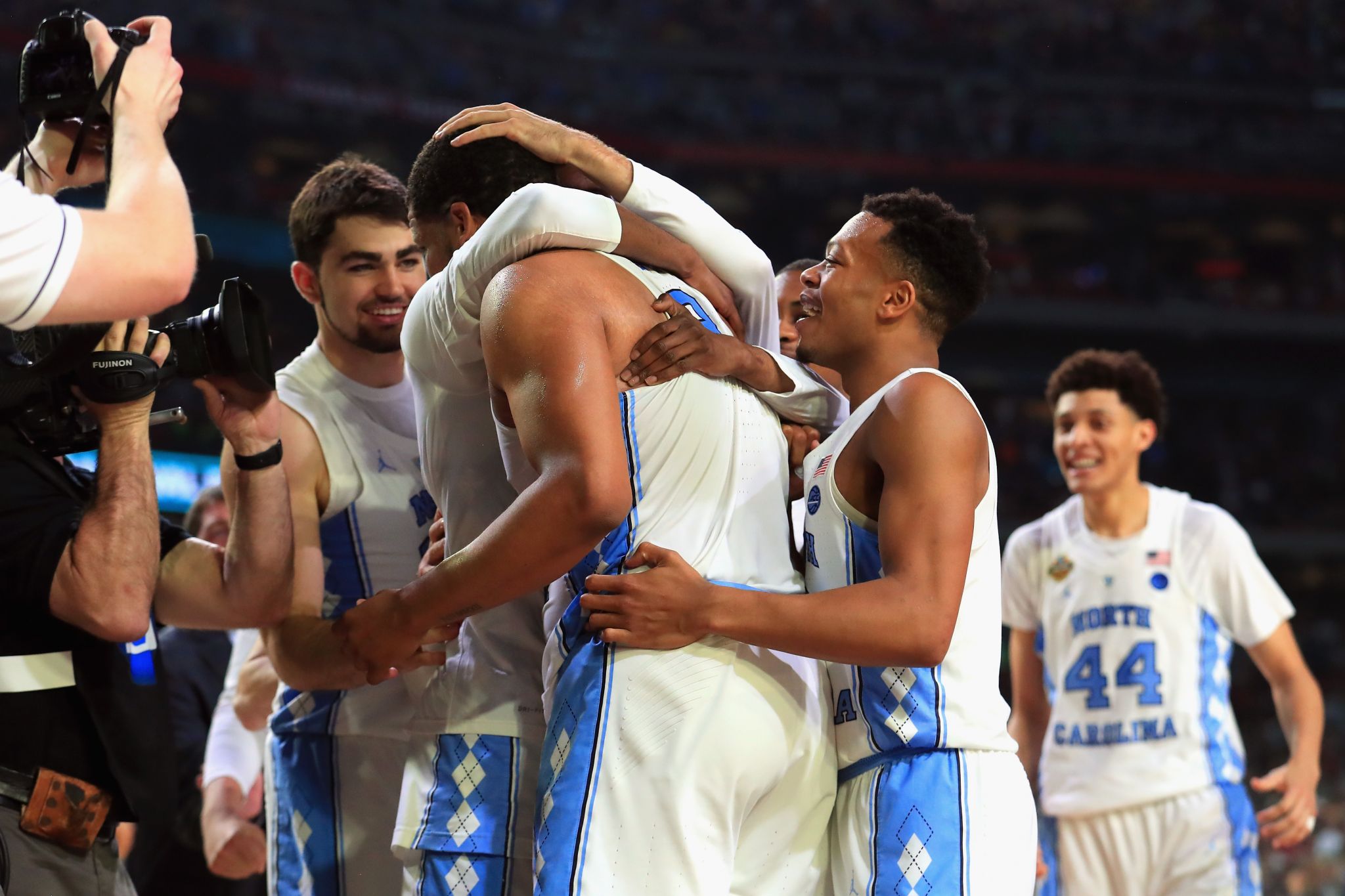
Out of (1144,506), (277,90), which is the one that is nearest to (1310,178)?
(277,90)

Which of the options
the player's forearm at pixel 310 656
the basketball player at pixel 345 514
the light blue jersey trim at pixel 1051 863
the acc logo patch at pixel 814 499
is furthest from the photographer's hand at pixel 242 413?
the light blue jersey trim at pixel 1051 863

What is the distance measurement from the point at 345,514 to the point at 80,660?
3.09 ft

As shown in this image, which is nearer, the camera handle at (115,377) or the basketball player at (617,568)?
the basketball player at (617,568)

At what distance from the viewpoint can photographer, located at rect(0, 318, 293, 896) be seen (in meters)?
2.53

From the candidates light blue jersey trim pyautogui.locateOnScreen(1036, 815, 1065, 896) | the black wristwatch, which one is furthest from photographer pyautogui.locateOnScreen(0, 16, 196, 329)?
light blue jersey trim pyautogui.locateOnScreen(1036, 815, 1065, 896)

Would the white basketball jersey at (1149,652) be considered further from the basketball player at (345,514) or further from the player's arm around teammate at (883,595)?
the player's arm around teammate at (883,595)

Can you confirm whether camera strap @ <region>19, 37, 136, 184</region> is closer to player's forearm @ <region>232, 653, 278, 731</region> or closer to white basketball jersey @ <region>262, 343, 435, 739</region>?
white basketball jersey @ <region>262, 343, 435, 739</region>

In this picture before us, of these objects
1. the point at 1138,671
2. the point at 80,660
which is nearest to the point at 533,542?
the point at 80,660

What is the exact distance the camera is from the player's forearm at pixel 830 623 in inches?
91.3

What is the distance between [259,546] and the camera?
10.2ft

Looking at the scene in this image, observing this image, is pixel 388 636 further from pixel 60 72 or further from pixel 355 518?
pixel 60 72

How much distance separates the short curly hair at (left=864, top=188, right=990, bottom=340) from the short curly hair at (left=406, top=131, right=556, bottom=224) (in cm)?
74

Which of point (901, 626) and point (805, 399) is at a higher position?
point (805, 399)

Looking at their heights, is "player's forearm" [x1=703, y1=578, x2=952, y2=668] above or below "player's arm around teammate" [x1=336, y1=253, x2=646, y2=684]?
below
